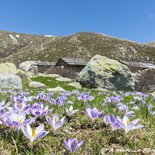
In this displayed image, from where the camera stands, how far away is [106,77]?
2534 centimetres

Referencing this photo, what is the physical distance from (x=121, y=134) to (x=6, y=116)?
1.06m

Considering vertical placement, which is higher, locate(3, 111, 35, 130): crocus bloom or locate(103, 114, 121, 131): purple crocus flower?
locate(3, 111, 35, 130): crocus bloom

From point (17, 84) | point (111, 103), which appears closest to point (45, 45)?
point (17, 84)

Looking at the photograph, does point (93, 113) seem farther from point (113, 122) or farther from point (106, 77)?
point (106, 77)

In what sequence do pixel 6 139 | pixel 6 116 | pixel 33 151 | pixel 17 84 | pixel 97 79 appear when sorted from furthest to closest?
pixel 97 79, pixel 17 84, pixel 6 116, pixel 6 139, pixel 33 151

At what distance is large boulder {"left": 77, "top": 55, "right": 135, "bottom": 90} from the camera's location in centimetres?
2522

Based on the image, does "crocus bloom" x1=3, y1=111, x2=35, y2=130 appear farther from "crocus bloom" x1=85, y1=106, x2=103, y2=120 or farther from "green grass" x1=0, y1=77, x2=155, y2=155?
"crocus bloom" x1=85, y1=106, x2=103, y2=120

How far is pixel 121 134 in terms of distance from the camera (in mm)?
2928

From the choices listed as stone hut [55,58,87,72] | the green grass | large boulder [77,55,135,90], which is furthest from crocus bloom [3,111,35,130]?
stone hut [55,58,87,72]

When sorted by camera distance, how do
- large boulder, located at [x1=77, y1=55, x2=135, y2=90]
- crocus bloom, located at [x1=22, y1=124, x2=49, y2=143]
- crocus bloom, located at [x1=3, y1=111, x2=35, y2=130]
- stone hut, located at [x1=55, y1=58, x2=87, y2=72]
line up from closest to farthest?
crocus bloom, located at [x1=22, y1=124, x2=49, y2=143] < crocus bloom, located at [x1=3, y1=111, x2=35, y2=130] < large boulder, located at [x1=77, y1=55, x2=135, y2=90] < stone hut, located at [x1=55, y1=58, x2=87, y2=72]

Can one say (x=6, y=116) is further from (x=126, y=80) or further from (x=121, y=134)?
(x=126, y=80)

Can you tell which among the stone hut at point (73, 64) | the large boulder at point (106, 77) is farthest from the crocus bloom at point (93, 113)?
the stone hut at point (73, 64)

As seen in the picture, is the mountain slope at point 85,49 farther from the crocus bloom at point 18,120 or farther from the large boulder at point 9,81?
the crocus bloom at point 18,120

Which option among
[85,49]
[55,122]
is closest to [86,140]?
[55,122]
